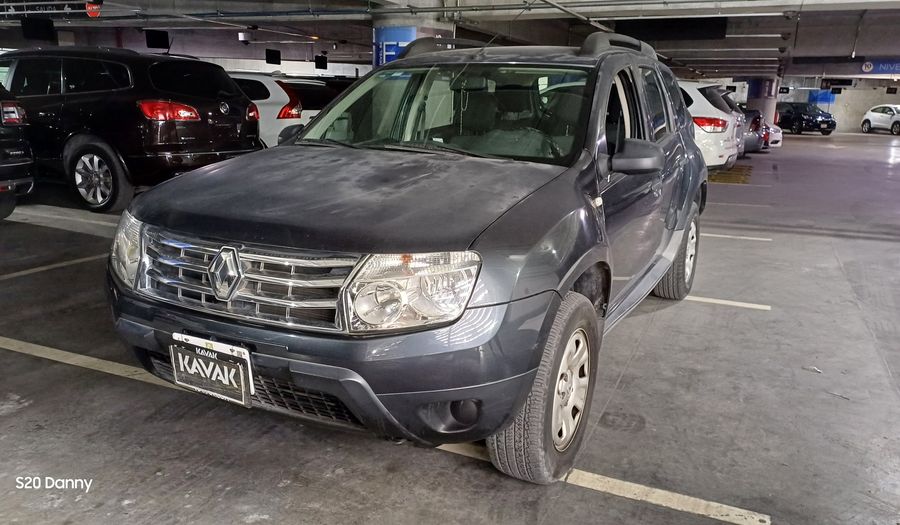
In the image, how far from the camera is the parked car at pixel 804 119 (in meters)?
32.6

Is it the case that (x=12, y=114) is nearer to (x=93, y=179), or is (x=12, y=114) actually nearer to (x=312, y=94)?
(x=93, y=179)

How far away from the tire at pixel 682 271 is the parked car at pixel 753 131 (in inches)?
506

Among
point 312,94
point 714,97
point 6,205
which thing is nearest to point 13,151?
point 6,205

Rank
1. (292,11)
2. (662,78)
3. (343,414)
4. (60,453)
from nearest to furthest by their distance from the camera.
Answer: (343,414), (60,453), (662,78), (292,11)

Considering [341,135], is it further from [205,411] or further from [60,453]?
[60,453]

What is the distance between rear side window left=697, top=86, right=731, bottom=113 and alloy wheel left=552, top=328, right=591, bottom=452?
9460 mm

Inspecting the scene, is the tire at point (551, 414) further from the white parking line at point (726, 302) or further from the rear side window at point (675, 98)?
the white parking line at point (726, 302)

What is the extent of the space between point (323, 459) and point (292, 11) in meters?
12.6

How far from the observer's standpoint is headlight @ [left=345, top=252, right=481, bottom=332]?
2234 mm

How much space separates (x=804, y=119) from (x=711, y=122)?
85.1ft

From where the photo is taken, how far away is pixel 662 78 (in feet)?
15.2

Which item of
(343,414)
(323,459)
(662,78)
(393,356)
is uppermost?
(662,78)

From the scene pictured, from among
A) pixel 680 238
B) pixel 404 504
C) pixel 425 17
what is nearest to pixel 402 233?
pixel 404 504

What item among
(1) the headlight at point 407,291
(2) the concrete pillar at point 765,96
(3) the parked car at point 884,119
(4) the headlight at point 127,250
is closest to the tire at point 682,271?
(1) the headlight at point 407,291
